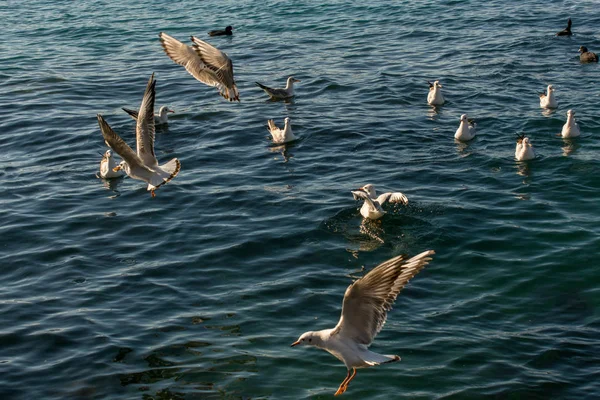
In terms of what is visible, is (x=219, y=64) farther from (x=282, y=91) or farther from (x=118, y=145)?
(x=282, y=91)

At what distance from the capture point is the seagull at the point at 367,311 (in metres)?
9.19

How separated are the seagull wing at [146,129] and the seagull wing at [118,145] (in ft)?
0.45

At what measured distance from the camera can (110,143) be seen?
490 inches

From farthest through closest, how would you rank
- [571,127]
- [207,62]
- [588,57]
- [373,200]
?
[588,57] → [571,127] → [373,200] → [207,62]

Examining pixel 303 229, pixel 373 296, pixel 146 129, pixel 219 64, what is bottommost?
pixel 303 229

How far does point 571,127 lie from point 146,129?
10018 mm

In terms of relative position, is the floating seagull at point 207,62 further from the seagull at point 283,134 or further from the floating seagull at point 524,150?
the floating seagull at point 524,150

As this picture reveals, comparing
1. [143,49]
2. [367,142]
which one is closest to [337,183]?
[367,142]

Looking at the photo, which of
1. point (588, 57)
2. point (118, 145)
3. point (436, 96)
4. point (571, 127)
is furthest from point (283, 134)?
point (588, 57)

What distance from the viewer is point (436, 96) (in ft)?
73.6

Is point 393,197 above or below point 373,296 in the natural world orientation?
below

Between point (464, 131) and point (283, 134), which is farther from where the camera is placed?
point (283, 134)

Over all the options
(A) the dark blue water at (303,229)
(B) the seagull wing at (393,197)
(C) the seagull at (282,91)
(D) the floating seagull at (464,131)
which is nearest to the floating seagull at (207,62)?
(A) the dark blue water at (303,229)

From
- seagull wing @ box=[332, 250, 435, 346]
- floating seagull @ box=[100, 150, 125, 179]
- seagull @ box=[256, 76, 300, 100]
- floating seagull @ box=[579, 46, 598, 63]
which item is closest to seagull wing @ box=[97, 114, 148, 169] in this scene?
seagull wing @ box=[332, 250, 435, 346]
